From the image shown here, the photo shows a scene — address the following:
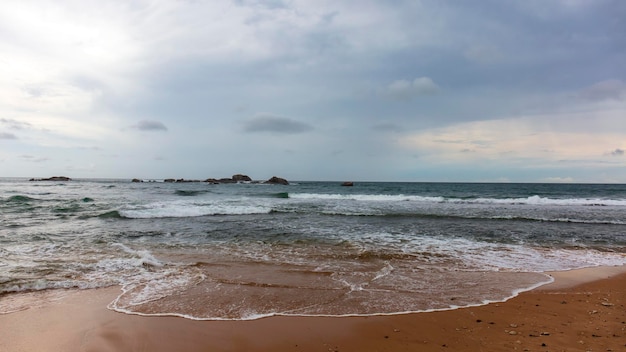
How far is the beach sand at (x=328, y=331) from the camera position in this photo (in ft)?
12.6

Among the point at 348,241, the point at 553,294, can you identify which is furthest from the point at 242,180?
the point at 553,294

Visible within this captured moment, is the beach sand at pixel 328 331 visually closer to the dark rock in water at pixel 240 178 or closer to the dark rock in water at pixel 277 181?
the dark rock in water at pixel 277 181

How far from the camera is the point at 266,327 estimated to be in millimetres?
4340

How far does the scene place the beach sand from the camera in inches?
151

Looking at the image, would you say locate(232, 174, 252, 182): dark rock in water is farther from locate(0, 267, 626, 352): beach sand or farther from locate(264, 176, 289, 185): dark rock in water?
locate(0, 267, 626, 352): beach sand

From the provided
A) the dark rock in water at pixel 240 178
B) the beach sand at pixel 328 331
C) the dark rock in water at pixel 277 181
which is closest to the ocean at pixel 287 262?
the beach sand at pixel 328 331

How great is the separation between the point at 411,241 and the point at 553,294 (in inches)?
210

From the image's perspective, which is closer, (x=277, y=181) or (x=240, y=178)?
(x=277, y=181)

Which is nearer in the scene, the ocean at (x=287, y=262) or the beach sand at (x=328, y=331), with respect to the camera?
the beach sand at (x=328, y=331)

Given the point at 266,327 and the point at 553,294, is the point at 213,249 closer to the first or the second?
the point at 266,327

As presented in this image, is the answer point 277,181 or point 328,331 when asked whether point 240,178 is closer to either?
point 277,181

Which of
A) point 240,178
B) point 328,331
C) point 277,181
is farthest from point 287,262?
point 240,178

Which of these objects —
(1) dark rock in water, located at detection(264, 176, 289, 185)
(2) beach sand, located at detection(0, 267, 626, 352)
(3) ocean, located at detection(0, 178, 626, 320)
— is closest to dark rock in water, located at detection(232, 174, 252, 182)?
(1) dark rock in water, located at detection(264, 176, 289, 185)

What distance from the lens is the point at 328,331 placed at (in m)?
4.22
